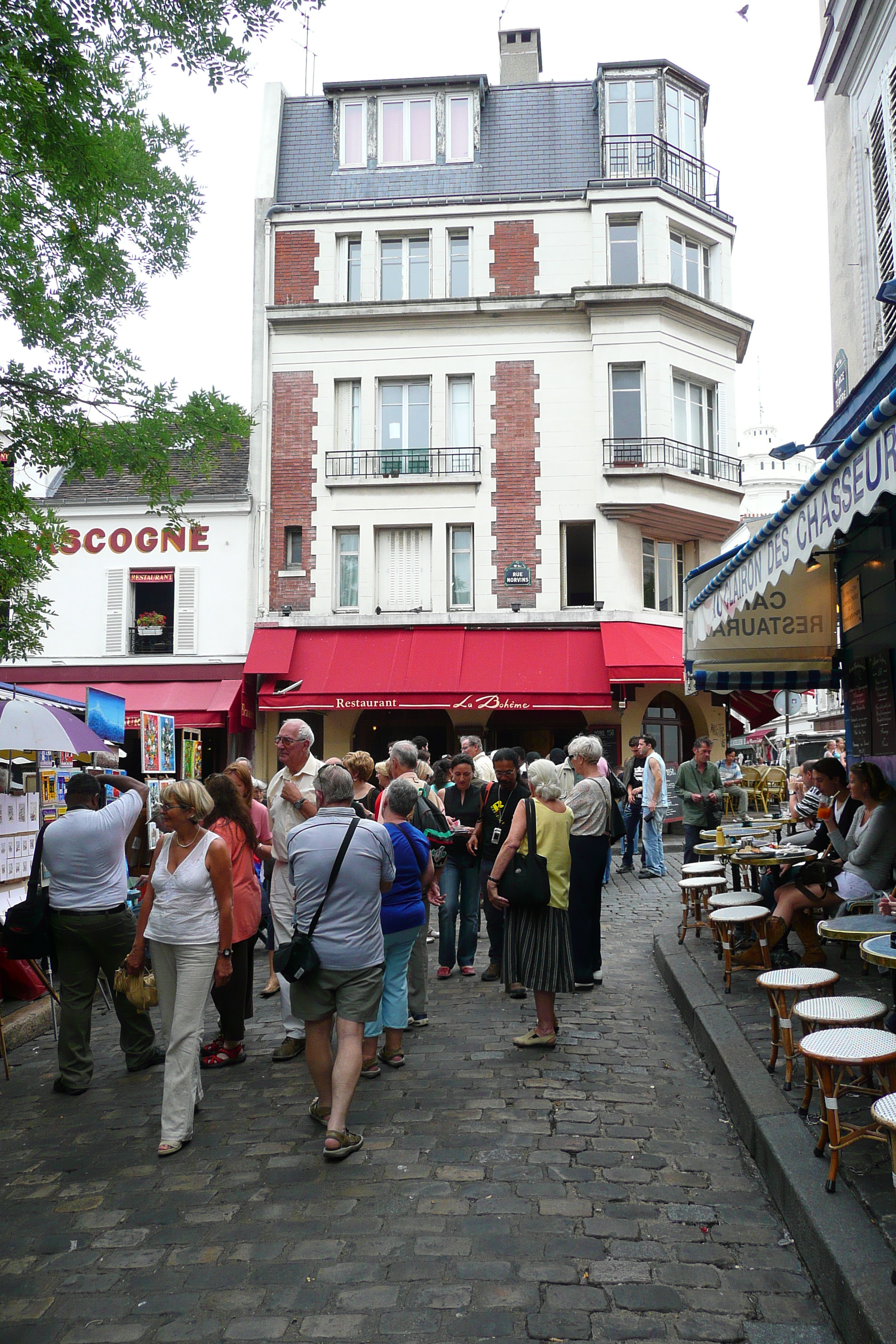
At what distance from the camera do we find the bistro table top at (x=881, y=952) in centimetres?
415

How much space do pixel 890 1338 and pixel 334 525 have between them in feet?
60.4

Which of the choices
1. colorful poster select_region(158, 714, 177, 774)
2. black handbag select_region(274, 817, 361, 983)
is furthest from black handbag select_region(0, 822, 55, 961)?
colorful poster select_region(158, 714, 177, 774)

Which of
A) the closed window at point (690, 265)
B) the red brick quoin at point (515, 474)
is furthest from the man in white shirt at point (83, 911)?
the closed window at point (690, 265)

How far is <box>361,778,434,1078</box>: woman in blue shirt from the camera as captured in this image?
5602 millimetres

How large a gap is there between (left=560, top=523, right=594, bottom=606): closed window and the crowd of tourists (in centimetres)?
1193

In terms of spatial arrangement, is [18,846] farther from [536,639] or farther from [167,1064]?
[536,639]

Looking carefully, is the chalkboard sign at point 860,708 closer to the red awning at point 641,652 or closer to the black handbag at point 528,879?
the black handbag at point 528,879

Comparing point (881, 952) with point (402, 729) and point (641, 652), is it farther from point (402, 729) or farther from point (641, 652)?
point (402, 729)

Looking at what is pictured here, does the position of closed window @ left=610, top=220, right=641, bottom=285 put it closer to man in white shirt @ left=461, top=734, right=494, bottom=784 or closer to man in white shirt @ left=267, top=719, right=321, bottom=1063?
man in white shirt @ left=461, top=734, right=494, bottom=784

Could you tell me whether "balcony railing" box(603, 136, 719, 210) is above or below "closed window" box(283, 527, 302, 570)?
above

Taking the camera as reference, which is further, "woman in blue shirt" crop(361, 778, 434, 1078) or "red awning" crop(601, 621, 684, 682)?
"red awning" crop(601, 621, 684, 682)

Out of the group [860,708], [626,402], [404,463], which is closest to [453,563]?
[404,463]

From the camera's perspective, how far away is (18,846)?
8273 millimetres

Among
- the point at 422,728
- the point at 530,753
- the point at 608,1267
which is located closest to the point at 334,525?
the point at 422,728
